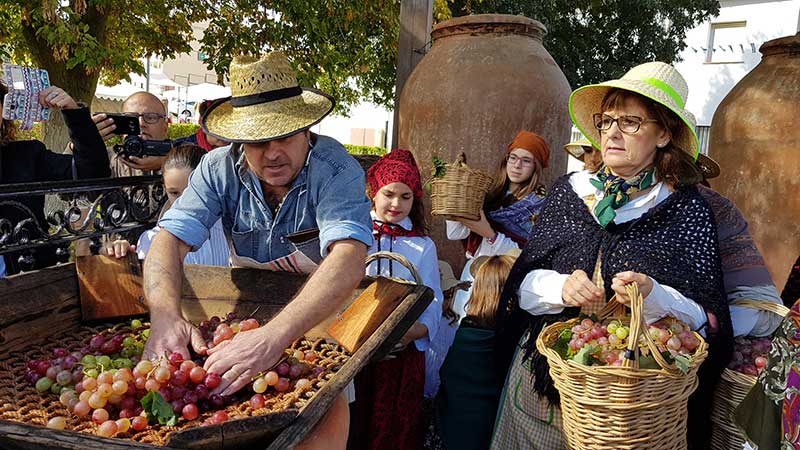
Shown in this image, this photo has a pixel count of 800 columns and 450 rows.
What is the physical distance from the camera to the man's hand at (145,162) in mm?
3588

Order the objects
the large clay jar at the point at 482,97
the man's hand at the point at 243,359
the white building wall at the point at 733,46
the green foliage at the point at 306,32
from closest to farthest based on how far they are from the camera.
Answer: the man's hand at the point at 243,359 < the large clay jar at the point at 482,97 < the green foliage at the point at 306,32 < the white building wall at the point at 733,46

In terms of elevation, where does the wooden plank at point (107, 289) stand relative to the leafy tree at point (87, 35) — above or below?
below

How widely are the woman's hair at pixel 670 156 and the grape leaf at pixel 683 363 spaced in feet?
2.38

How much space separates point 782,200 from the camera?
5258 millimetres

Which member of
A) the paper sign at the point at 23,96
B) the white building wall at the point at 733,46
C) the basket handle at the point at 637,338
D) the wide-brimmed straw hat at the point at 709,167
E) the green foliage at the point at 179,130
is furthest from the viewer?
the green foliage at the point at 179,130

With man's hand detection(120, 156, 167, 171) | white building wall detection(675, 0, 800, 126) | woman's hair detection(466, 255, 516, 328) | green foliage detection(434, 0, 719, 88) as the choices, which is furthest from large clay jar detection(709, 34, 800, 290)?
white building wall detection(675, 0, 800, 126)

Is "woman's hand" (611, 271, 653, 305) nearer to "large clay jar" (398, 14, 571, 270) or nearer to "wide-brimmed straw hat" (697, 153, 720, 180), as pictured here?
"wide-brimmed straw hat" (697, 153, 720, 180)

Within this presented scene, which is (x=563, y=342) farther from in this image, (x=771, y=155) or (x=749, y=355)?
(x=771, y=155)

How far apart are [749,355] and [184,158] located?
2.61m

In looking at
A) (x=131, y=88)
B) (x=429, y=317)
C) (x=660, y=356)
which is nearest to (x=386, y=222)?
(x=429, y=317)

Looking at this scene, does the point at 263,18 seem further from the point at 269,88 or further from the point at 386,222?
the point at 269,88

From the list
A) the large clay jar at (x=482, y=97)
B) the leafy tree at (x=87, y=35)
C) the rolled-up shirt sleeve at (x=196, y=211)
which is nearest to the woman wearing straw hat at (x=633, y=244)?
the rolled-up shirt sleeve at (x=196, y=211)

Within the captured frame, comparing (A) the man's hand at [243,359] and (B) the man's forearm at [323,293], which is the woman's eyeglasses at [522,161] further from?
(A) the man's hand at [243,359]

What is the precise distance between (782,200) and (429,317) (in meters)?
3.86
